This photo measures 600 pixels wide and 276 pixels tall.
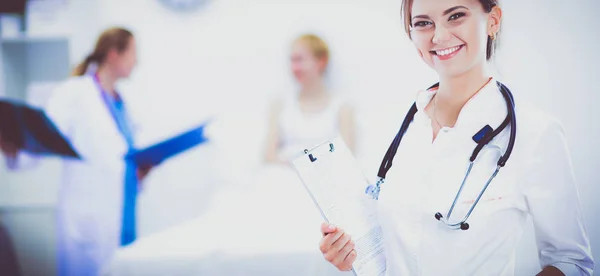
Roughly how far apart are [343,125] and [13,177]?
4.99ft

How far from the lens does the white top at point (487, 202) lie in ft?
2.47

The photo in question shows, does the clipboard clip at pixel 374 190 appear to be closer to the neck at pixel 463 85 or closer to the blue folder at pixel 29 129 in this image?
the neck at pixel 463 85

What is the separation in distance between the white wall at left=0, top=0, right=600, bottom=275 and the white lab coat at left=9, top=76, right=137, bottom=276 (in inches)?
5.1

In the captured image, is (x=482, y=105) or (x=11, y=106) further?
(x=11, y=106)

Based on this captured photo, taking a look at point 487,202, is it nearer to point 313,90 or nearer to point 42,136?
point 313,90

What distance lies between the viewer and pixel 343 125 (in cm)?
178

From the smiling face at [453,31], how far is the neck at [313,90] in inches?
44.0

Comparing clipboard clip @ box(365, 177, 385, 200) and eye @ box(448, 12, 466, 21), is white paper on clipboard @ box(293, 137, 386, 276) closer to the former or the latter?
clipboard clip @ box(365, 177, 385, 200)

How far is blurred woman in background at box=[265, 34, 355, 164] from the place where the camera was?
1819mm

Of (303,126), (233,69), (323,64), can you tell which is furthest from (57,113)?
(323,64)

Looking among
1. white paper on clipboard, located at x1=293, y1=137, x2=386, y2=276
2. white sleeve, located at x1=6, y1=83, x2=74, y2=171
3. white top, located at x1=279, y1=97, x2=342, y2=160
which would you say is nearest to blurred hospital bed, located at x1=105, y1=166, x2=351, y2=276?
white paper on clipboard, located at x1=293, y1=137, x2=386, y2=276

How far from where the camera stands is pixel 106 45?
1.80 meters

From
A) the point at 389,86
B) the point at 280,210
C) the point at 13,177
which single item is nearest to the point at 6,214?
the point at 13,177

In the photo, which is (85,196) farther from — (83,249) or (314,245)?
(314,245)
